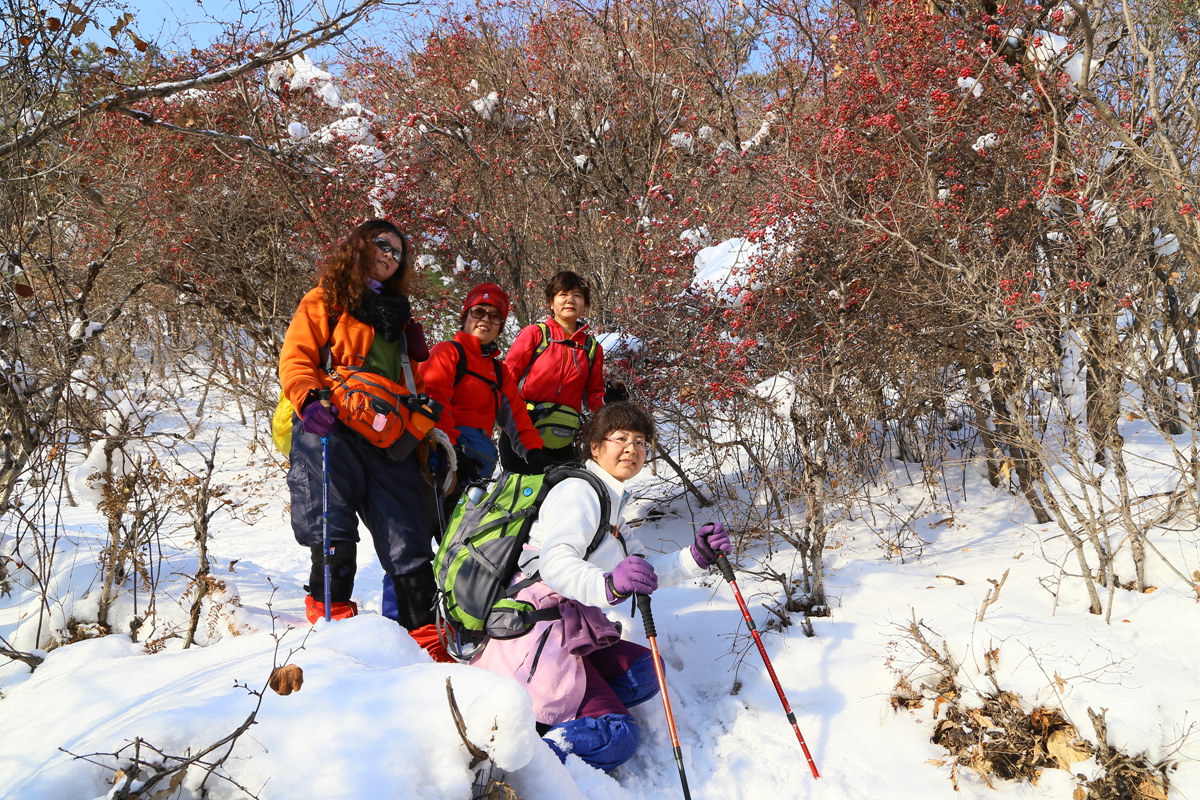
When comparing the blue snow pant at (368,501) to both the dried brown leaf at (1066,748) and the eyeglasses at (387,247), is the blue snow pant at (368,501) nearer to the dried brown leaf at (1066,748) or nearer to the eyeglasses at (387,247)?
the eyeglasses at (387,247)

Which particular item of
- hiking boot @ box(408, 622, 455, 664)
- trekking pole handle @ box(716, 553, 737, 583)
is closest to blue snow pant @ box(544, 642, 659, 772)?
trekking pole handle @ box(716, 553, 737, 583)

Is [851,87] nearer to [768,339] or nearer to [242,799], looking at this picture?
[768,339]

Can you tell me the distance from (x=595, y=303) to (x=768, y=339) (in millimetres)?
2282

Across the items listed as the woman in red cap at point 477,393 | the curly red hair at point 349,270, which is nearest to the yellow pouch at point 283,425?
the curly red hair at point 349,270

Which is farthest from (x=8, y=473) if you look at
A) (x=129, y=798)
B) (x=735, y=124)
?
(x=735, y=124)

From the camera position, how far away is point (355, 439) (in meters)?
3.09

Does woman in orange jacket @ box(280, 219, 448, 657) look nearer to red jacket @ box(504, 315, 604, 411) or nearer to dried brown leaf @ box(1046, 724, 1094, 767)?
red jacket @ box(504, 315, 604, 411)

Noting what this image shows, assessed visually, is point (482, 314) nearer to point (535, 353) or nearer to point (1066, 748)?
point (535, 353)

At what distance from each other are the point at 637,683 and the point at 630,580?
816mm

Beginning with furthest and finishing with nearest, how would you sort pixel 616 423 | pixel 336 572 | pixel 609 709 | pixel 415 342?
pixel 415 342 < pixel 336 572 < pixel 616 423 < pixel 609 709

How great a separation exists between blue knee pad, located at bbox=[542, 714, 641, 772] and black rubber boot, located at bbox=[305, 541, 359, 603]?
1.10 m

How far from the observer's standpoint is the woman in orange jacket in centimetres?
301

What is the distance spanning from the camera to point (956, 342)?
15.0 feet

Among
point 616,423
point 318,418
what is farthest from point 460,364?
point 616,423
